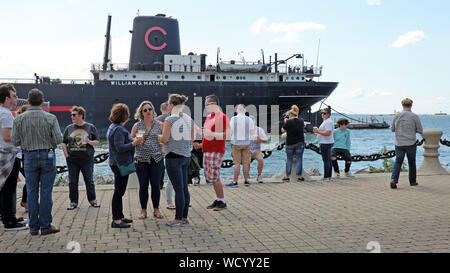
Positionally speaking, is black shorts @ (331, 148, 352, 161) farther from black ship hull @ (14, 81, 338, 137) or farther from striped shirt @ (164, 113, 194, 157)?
black ship hull @ (14, 81, 338, 137)

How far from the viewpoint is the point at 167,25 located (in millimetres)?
37156

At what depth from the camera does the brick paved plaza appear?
456 cm

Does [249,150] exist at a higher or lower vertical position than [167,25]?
lower

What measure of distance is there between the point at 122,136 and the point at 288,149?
4906mm

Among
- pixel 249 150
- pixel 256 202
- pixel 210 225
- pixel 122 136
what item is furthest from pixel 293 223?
pixel 249 150

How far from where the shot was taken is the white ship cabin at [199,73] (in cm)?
3634

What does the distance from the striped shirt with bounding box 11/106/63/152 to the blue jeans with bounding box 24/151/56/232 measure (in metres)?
0.11

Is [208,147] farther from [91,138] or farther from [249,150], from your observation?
[249,150]

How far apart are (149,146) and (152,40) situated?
32.7 meters

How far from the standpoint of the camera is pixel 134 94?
117ft

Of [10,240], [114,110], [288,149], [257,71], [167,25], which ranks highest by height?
[167,25]

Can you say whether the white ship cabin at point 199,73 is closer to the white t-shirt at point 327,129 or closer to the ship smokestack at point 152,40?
the ship smokestack at point 152,40

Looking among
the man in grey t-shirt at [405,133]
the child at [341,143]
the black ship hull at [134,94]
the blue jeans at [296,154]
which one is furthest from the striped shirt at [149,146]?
the black ship hull at [134,94]

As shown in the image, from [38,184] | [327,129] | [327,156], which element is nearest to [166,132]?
[38,184]
